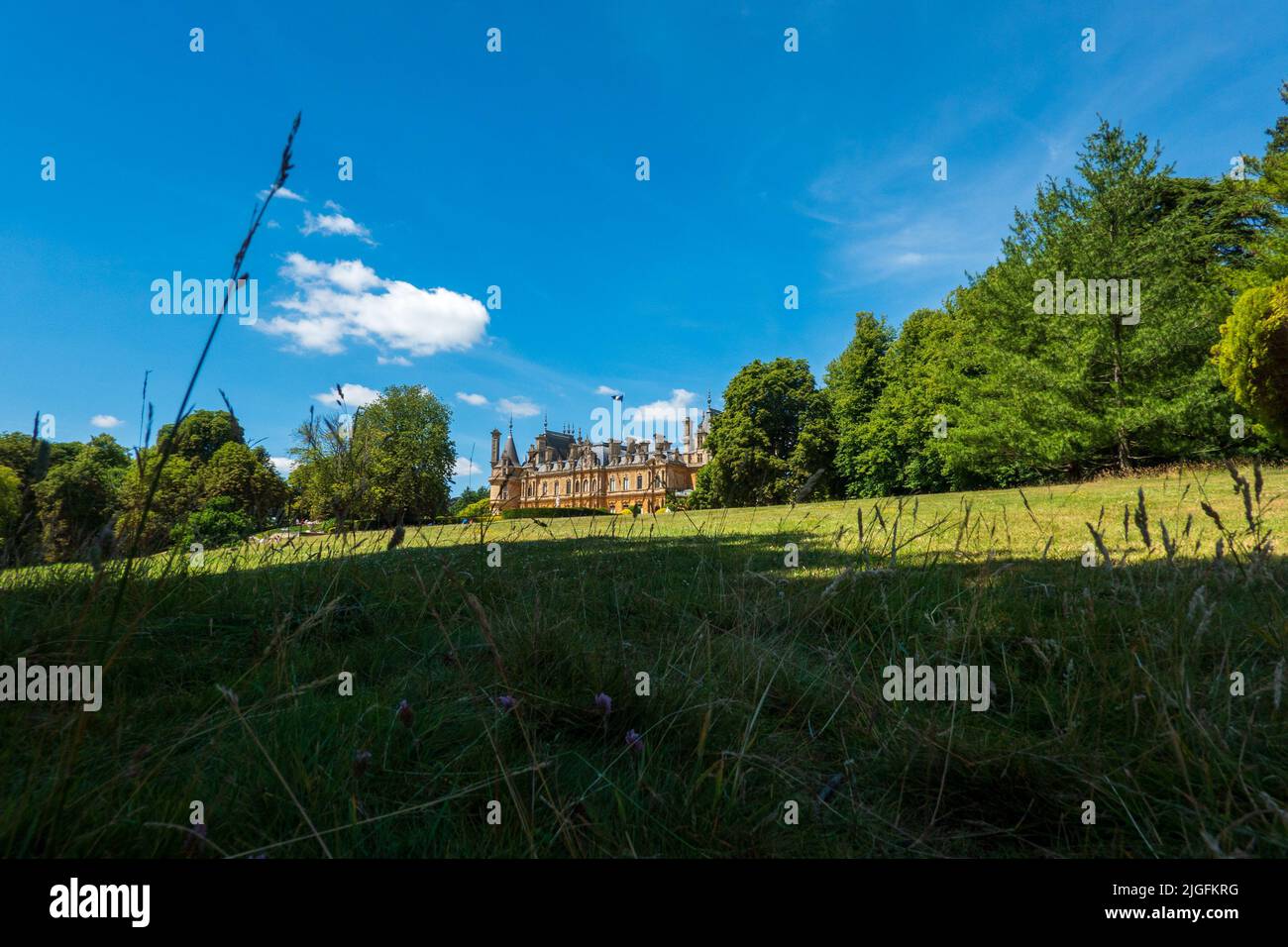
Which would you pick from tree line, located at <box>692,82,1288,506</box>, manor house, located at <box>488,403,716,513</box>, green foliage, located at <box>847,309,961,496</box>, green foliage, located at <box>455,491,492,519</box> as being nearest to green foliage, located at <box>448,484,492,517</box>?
green foliage, located at <box>455,491,492,519</box>

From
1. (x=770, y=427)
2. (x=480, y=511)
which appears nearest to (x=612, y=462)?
(x=770, y=427)

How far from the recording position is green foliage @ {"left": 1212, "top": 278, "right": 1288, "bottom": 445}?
16953 millimetres

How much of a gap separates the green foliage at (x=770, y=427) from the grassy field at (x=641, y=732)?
37.5 meters

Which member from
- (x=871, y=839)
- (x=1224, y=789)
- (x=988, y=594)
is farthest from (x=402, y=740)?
(x=988, y=594)

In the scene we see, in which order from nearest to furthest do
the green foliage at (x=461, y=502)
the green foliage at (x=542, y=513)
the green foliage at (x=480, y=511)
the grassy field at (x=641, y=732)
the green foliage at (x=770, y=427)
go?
the grassy field at (x=641, y=732) → the green foliage at (x=480, y=511) → the green foliage at (x=542, y=513) → the green foliage at (x=461, y=502) → the green foliage at (x=770, y=427)

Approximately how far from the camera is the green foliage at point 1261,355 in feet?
55.6

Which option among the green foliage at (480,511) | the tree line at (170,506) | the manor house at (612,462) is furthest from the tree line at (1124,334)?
the manor house at (612,462)

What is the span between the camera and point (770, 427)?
4250 centimetres

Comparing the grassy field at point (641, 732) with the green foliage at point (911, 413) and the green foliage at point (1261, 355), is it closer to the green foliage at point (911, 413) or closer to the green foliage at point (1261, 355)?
the green foliage at point (1261, 355)

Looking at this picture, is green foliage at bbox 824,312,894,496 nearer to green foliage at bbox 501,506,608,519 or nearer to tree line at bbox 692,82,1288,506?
tree line at bbox 692,82,1288,506

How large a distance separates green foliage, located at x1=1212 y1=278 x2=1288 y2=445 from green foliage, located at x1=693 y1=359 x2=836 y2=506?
72.8 ft

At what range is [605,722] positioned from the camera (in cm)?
179

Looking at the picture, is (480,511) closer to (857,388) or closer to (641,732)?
(641,732)
